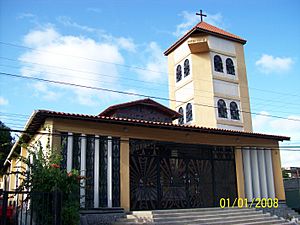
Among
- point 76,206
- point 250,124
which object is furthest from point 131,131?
point 250,124

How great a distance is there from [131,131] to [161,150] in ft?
5.60

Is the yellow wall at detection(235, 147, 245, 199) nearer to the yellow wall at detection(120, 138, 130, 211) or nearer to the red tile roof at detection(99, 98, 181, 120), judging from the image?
the red tile roof at detection(99, 98, 181, 120)

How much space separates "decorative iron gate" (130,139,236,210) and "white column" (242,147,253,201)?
0.58 meters

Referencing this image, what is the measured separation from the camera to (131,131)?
13.2m

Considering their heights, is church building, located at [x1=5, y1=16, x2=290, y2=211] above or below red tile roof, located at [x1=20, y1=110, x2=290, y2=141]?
below

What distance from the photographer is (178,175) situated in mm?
14391

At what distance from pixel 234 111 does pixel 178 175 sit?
11.7 metres

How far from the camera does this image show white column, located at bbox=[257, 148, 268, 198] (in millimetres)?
15840

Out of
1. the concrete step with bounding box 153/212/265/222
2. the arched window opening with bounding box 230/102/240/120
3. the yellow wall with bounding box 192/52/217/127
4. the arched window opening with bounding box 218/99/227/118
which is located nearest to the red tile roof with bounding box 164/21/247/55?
the yellow wall with bounding box 192/52/217/127

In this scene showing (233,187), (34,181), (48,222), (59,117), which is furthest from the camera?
(233,187)

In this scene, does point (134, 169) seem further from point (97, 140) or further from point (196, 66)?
point (196, 66)

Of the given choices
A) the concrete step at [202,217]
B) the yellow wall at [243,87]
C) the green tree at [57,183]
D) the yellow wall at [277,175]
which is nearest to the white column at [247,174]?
the concrete step at [202,217]

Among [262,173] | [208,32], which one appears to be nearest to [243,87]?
[208,32]
